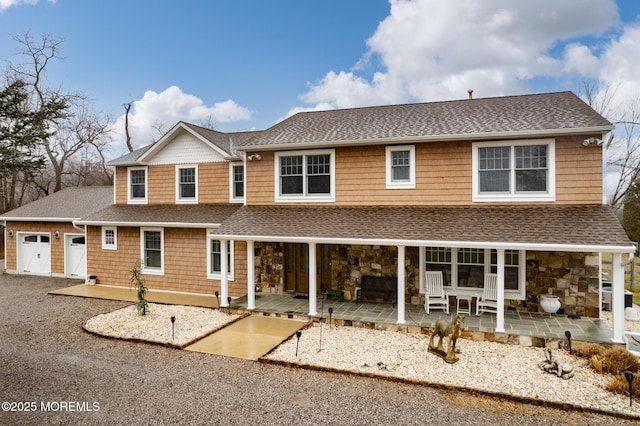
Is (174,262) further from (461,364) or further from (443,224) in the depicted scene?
(461,364)

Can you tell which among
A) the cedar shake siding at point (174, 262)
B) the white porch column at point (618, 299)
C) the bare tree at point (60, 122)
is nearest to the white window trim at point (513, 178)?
the white porch column at point (618, 299)

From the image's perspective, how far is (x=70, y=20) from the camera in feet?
67.4

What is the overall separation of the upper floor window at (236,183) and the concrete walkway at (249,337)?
4977mm

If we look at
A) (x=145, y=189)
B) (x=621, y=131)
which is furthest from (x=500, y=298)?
(x=621, y=131)

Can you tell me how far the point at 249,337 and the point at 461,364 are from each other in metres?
4.70

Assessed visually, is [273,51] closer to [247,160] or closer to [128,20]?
[128,20]

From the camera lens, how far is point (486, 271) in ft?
33.8

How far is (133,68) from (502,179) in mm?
23826

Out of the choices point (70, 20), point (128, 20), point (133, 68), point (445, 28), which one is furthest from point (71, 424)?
point (133, 68)

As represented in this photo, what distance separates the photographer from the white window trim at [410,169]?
10.8 meters

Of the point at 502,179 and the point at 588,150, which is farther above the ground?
the point at 588,150

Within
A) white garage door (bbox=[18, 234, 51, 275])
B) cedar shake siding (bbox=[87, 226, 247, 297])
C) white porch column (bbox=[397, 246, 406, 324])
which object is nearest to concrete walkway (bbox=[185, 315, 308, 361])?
white porch column (bbox=[397, 246, 406, 324])

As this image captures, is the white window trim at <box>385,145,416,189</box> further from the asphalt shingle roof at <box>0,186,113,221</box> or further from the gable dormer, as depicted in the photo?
the asphalt shingle roof at <box>0,186,113,221</box>

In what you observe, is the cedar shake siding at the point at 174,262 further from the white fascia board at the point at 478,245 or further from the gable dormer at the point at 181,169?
the white fascia board at the point at 478,245
